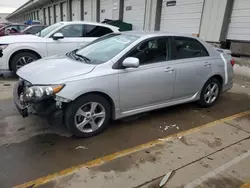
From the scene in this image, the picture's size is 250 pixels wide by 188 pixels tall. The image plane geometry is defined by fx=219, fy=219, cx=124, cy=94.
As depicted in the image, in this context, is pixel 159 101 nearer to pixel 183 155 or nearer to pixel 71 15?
pixel 183 155

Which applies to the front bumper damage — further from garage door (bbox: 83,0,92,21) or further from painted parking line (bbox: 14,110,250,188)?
garage door (bbox: 83,0,92,21)

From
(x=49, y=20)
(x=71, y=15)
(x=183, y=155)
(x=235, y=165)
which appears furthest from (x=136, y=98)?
(x=49, y=20)

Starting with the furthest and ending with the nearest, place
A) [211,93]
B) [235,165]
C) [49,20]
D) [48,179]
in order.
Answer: [49,20] → [211,93] → [235,165] → [48,179]

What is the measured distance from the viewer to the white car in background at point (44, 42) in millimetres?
6109

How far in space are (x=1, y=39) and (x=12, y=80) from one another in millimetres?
1182

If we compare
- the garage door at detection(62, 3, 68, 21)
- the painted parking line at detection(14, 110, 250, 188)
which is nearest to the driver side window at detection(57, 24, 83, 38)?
the painted parking line at detection(14, 110, 250, 188)

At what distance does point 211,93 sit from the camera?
466 centimetres

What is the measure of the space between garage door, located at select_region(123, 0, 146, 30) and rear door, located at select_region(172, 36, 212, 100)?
31.2 feet

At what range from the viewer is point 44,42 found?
6484 millimetres

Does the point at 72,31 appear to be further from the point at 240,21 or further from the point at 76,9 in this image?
the point at 76,9

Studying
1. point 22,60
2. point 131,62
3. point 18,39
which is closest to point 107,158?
point 131,62

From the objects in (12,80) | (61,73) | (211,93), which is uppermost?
(61,73)

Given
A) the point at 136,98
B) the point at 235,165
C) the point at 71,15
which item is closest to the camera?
the point at 235,165

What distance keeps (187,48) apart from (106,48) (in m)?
1.53
